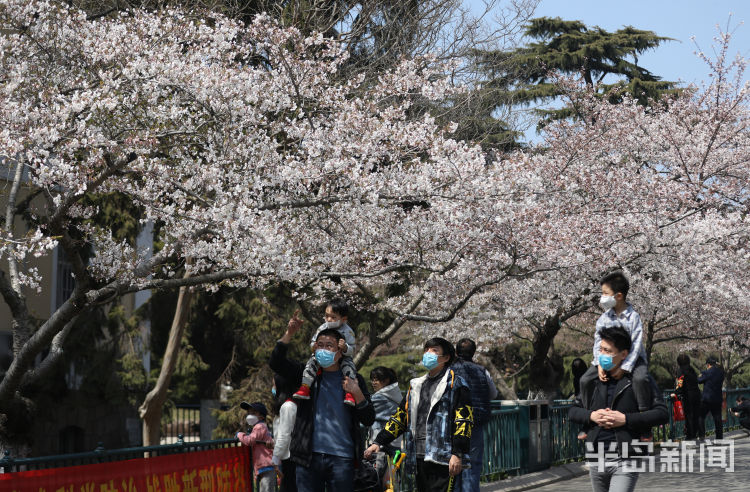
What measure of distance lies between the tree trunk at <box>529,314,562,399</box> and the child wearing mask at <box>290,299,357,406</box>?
15.0m

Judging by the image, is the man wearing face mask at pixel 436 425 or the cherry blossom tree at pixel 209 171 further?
the cherry blossom tree at pixel 209 171

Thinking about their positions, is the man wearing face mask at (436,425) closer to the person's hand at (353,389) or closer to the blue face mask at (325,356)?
the person's hand at (353,389)

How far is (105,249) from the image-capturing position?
42.2 feet

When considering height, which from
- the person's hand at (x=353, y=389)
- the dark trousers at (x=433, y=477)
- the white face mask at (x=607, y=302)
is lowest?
the dark trousers at (x=433, y=477)

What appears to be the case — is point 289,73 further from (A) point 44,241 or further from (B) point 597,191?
(B) point 597,191

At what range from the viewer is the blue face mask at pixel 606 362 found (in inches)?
256

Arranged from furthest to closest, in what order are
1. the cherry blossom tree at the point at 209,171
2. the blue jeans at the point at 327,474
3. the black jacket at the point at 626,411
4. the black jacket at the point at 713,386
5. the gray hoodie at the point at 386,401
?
the black jacket at the point at 713,386 < the cherry blossom tree at the point at 209,171 < the gray hoodie at the point at 386,401 < the blue jeans at the point at 327,474 < the black jacket at the point at 626,411

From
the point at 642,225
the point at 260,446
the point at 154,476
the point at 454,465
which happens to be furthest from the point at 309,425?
the point at 642,225

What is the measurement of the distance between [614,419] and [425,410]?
1.83 m

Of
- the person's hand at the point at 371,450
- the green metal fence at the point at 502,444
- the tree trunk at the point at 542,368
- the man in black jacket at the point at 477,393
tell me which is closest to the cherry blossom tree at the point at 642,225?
the tree trunk at the point at 542,368

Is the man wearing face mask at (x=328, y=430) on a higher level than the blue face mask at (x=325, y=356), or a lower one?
lower

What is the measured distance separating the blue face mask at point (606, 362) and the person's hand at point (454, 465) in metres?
1.54

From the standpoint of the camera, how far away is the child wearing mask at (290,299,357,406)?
696cm

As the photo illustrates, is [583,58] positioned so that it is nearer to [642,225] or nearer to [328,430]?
[642,225]
